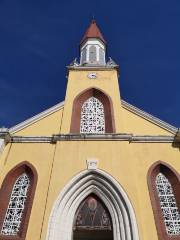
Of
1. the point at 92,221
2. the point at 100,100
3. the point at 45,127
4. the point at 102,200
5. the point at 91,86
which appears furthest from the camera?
the point at 91,86

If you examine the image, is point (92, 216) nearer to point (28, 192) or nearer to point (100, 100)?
point (28, 192)

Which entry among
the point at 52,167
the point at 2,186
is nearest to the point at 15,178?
the point at 2,186

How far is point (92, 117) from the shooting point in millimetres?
13945

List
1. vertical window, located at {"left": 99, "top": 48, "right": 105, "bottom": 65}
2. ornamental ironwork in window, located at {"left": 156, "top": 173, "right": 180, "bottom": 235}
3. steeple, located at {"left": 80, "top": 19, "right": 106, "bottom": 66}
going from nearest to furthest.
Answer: ornamental ironwork in window, located at {"left": 156, "top": 173, "right": 180, "bottom": 235}, vertical window, located at {"left": 99, "top": 48, "right": 105, "bottom": 65}, steeple, located at {"left": 80, "top": 19, "right": 106, "bottom": 66}

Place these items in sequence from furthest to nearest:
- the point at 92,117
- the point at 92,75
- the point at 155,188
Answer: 1. the point at 92,75
2. the point at 92,117
3. the point at 155,188

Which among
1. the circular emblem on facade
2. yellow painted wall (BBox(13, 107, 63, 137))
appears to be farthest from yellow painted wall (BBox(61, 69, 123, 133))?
yellow painted wall (BBox(13, 107, 63, 137))

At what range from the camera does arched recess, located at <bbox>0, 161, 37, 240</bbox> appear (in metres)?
9.97

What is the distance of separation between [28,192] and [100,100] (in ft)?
19.2

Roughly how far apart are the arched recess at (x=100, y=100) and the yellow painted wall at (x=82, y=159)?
9.0 inches

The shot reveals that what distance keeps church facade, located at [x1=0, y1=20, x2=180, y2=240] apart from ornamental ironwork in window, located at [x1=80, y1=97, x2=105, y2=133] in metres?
0.04

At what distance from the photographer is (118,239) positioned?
381 inches

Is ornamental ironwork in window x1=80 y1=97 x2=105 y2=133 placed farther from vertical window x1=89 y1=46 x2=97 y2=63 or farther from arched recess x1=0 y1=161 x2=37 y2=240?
vertical window x1=89 y1=46 x2=97 y2=63

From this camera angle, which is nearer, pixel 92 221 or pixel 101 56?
pixel 92 221

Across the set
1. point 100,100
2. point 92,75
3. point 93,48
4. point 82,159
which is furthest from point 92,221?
point 93,48
